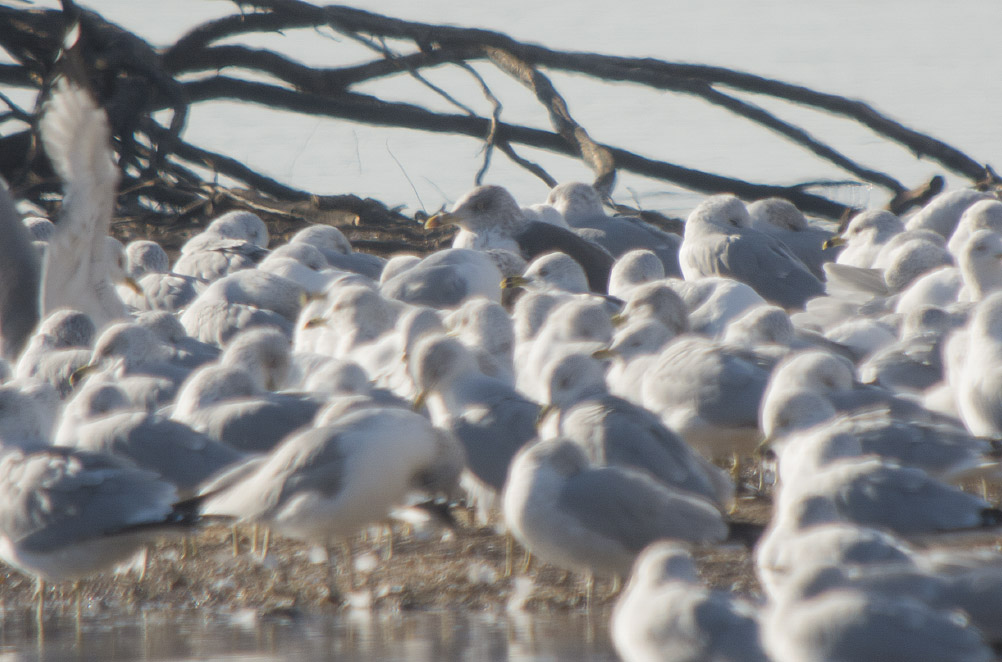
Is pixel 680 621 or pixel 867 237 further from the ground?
pixel 867 237

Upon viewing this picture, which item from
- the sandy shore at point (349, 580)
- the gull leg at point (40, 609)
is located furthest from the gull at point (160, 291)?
the gull leg at point (40, 609)

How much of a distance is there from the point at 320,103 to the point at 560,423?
8639 mm

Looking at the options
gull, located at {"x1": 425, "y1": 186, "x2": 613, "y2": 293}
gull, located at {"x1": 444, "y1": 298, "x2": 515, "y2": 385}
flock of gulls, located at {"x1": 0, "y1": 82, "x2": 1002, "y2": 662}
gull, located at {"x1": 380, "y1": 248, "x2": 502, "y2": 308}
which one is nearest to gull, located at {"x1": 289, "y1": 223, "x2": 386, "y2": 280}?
gull, located at {"x1": 425, "y1": 186, "x2": 613, "y2": 293}

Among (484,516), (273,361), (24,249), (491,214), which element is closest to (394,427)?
(484,516)

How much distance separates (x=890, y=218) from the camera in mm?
11578

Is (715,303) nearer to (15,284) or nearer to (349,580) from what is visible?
(349,580)

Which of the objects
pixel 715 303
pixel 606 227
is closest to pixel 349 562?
pixel 715 303

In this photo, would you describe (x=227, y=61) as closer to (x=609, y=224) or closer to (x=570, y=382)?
(x=609, y=224)

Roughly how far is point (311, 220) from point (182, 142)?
1.46 m

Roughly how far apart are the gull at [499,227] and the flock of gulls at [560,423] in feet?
6.17

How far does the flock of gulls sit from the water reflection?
21 centimetres

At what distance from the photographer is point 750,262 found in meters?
10.0

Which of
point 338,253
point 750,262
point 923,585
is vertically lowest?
point 923,585

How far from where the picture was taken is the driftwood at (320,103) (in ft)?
39.8
